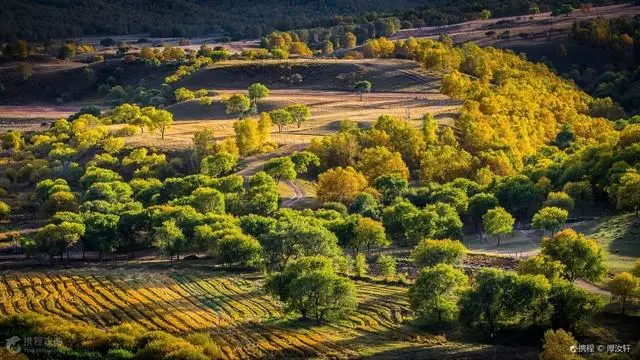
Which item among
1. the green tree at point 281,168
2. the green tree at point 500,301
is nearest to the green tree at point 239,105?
the green tree at point 281,168

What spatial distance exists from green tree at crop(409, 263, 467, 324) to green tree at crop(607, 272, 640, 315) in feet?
38.5

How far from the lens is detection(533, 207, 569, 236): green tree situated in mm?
83188

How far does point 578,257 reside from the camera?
66.9 m

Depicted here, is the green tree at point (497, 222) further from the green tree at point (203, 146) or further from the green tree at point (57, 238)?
the green tree at point (203, 146)

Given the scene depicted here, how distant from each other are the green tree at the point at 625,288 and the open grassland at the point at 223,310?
12.3m

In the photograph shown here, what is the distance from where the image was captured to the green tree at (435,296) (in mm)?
62344

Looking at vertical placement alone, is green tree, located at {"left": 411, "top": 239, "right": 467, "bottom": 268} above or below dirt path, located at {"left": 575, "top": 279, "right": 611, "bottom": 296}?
above

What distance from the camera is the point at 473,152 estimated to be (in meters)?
127

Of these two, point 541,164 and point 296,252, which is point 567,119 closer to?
point 541,164

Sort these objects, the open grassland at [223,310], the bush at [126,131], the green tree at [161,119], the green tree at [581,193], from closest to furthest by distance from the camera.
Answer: the open grassland at [223,310] → the green tree at [581,193] → the green tree at [161,119] → the bush at [126,131]

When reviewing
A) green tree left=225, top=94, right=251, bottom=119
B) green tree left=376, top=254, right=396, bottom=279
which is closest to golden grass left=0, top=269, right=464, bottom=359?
green tree left=376, top=254, right=396, bottom=279

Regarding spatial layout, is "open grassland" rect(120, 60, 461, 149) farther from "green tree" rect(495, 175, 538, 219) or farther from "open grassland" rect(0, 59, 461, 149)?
"green tree" rect(495, 175, 538, 219)

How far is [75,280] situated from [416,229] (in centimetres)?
3398

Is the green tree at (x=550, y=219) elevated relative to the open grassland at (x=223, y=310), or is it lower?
elevated
